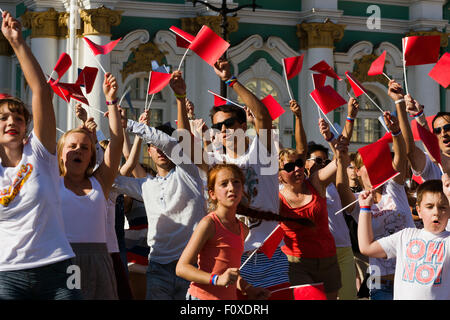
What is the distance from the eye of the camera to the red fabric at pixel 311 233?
6.19 metres

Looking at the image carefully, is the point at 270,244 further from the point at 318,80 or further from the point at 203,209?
the point at 318,80

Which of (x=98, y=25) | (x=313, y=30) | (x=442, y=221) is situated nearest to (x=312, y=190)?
(x=442, y=221)

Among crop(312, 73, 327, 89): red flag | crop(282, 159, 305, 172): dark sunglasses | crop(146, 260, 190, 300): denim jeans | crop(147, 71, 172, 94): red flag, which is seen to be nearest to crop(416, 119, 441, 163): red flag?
crop(282, 159, 305, 172): dark sunglasses

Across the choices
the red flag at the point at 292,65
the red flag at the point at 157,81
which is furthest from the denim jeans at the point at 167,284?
the red flag at the point at 292,65

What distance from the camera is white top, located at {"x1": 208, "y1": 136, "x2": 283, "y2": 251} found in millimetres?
5296

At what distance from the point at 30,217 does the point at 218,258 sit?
3.15 feet

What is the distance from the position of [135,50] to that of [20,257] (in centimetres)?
1713

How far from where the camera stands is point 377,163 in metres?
5.41

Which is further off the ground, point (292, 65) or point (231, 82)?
point (292, 65)

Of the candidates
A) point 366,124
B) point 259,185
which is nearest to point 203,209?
point 259,185

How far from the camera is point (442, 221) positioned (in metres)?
4.68

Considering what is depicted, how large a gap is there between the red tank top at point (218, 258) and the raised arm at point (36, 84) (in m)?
0.91

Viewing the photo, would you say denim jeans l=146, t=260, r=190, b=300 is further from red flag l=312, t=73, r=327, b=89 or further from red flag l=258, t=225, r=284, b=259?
red flag l=312, t=73, r=327, b=89
